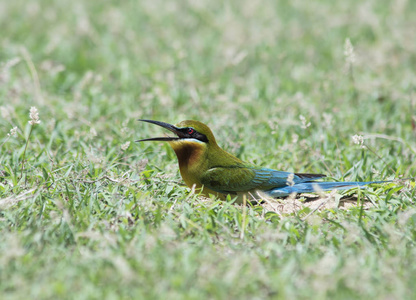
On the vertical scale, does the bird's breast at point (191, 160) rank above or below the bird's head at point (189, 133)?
below

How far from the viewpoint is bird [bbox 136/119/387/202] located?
400cm

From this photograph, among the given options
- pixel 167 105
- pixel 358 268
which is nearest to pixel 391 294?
pixel 358 268

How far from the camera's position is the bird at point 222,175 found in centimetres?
400

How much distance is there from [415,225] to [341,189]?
72 cm

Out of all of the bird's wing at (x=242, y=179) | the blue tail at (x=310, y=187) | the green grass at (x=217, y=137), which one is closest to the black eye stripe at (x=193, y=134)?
the bird's wing at (x=242, y=179)

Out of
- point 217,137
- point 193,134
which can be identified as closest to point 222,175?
point 193,134

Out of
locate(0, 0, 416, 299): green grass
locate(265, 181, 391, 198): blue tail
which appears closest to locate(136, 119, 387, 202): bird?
locate(265, 181, 391, 198): blue tail

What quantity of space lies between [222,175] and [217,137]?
1017 millimetres

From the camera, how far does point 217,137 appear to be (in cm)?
498

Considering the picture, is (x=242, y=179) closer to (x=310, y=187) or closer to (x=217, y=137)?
(x=310, y=187)

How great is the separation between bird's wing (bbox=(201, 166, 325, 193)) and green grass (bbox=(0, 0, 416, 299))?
17cm

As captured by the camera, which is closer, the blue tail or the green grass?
the green grass

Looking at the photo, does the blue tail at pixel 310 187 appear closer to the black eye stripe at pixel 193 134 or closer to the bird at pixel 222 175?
the bird at pixel 222 175

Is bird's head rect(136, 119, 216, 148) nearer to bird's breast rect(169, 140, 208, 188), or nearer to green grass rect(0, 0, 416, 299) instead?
bird's breast rect(169, 140, 208, 188)
